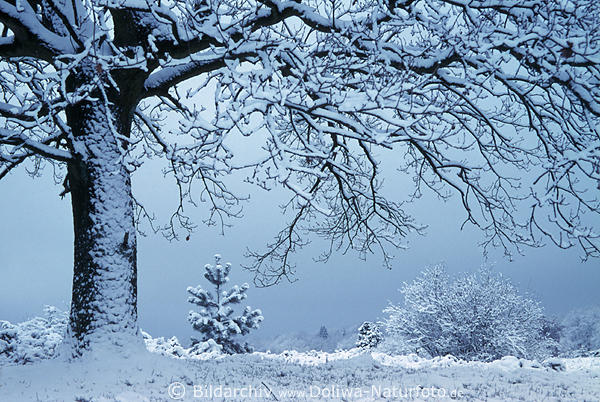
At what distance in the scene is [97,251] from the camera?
22.7ft

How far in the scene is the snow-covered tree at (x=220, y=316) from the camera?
75.5 ft

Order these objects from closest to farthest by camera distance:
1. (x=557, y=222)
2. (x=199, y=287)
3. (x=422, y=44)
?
(x=557, y=222), (x=422, y=44), (x=199, y=287)

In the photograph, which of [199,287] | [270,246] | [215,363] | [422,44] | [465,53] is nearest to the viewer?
[465,53]

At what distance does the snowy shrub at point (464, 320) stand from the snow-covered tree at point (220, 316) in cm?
1002

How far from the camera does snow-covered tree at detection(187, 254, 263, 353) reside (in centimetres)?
2302

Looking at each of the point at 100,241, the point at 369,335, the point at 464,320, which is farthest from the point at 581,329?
the point at 100,241

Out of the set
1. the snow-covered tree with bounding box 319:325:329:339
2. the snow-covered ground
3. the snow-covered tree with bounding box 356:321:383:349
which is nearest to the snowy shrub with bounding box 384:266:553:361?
the snow-covered tree with bounding box 356:321:383:349

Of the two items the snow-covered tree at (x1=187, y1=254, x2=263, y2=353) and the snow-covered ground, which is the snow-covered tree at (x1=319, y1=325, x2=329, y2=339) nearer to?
the snow-covered tree at (x1=187, y1=254, x2=263, y2=353)

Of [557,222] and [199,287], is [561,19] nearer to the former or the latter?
[557,222]

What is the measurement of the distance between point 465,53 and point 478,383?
503 centimetres

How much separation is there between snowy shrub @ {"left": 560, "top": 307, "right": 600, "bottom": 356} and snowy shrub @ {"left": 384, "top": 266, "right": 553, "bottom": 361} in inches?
786

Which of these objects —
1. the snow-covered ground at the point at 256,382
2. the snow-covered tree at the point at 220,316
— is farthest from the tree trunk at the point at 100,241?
the snow-covered tree at the point at 220,316

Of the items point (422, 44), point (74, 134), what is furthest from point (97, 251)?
point (422, 44)

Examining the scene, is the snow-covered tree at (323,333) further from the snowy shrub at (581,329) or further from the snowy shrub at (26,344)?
the snowy shrub at (26,344)
